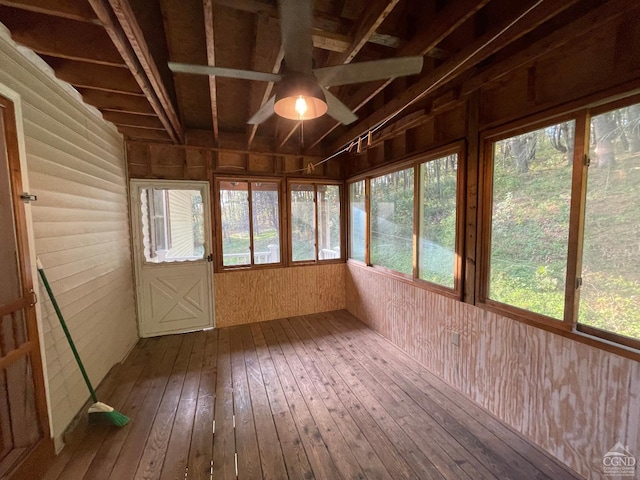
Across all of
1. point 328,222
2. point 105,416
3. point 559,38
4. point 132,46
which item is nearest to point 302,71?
point 132,46

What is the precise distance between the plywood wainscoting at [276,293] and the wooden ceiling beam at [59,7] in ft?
10.1

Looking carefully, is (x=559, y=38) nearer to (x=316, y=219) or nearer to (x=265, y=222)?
(x=316, y=219)

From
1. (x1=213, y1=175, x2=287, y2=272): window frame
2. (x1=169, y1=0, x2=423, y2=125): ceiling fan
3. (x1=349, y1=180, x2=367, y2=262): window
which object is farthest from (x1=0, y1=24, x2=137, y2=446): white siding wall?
(x1=349, y1=180, x2=367, y2=262): window

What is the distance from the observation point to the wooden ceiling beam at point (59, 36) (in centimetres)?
153

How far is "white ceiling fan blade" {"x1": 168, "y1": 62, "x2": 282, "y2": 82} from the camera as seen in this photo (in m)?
1.22

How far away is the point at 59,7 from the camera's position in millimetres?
1321

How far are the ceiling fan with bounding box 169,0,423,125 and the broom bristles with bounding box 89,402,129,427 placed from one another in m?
2.51

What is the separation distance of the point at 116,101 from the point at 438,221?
333cm

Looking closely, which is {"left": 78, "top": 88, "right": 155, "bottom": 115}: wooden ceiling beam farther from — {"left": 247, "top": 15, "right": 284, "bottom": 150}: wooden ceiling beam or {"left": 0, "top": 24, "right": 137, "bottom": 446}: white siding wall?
{"left": 247, "top": 15, "right": 284, "bottom": 150}: wooden ceiling beam

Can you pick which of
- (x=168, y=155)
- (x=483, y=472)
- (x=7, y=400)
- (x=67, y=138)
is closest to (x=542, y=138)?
(x=483, y=472)

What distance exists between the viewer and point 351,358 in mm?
3014

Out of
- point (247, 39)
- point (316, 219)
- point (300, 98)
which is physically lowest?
point (316, 219)

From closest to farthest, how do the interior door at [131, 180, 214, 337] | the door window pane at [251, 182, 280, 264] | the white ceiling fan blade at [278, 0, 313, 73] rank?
the white ceiling fan blade at [278, 0, 313, 73], the interior door at [131, 180, 214, 337], the door window pane at [251, 182, 280, 264]

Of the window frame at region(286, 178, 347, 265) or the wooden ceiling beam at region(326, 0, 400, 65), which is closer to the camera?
the wooden ceiling beam at region(326, 0, 400, 65)
